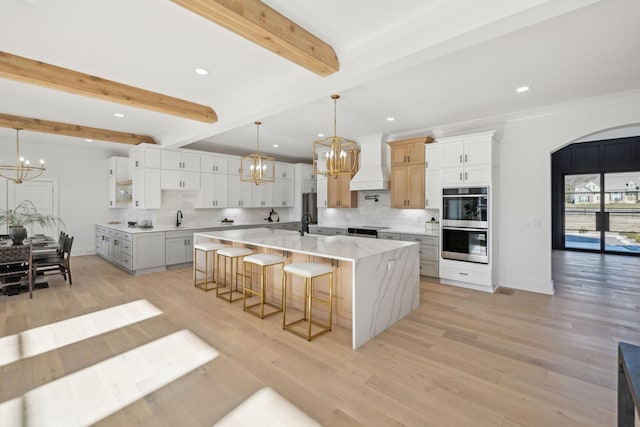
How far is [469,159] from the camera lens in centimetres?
474

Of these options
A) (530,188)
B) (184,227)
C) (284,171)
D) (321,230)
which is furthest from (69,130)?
(530,188)

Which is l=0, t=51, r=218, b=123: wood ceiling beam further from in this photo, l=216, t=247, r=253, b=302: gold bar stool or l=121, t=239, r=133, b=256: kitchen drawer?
l=121, t=239, r=133, b=256: kitchen drawer

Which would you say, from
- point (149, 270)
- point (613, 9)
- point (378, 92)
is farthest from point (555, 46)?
point (149, 270)

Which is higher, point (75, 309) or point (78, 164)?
point (78, 164)

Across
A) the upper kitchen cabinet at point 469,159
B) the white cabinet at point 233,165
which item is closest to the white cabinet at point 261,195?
the white cabinet at point 233,165

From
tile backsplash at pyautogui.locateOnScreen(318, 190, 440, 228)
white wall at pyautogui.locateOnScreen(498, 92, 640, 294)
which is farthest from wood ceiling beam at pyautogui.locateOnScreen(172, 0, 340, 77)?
tile backsplash at pyautogui.locateOnScreen(318, 190, 440, 228)

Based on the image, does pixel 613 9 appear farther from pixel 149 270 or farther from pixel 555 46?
pixel 149 270

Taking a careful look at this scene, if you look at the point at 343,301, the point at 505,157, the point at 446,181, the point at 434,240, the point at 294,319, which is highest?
the point at 505,157

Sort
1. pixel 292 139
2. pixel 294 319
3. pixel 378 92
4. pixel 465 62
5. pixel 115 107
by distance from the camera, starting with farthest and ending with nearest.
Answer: pixel 292 139 < pixel 115 107 < pixel 378 92 < pixel 294 319 < pixel 465 62

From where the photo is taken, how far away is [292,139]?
6.45 meters

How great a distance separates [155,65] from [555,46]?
3935 mm

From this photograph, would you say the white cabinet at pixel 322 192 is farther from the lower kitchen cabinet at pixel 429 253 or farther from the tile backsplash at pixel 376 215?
the lower kitchen cabinet at pixel 429 253

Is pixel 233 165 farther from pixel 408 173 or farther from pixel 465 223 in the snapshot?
pixel 465 223

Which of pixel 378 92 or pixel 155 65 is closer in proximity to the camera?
pixel 155 65
